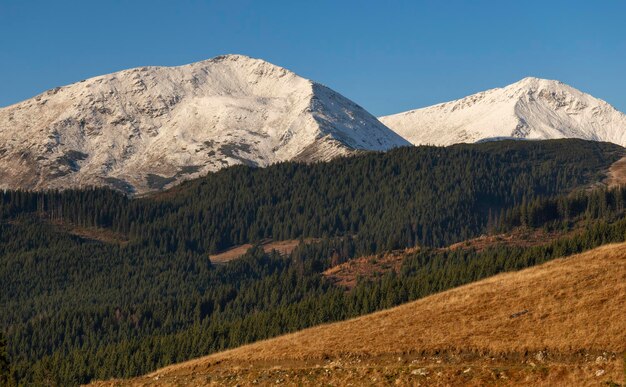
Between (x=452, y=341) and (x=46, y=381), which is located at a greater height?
(x=452, y=341)

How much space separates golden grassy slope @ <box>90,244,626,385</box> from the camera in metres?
61.5

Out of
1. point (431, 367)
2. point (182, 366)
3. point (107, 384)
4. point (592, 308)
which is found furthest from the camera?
point (182, 366)

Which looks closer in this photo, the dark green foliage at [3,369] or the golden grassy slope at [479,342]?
the golden grassy slope at [479,342]

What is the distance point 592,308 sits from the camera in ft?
259

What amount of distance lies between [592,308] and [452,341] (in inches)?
453

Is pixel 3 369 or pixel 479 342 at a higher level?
pixel 479 342

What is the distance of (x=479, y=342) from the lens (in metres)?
77.6

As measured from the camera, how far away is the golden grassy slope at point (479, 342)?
202 ft

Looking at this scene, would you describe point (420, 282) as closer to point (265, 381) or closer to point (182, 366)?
point (182, 366)

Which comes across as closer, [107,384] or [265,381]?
[265,381]

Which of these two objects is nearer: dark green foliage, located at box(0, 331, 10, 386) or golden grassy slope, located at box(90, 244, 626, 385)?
golden grassy slope, located at box(90, 244, 626, 385)

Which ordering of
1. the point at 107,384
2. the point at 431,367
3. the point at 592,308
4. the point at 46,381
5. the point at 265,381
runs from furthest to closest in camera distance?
the point at 46,381 < the point at 107,384 < the point at 592,308 < the point at 265,381 < the point at 431,367

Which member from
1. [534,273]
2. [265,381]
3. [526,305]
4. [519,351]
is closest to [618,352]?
[519,351]

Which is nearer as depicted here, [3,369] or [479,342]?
[479,342]
